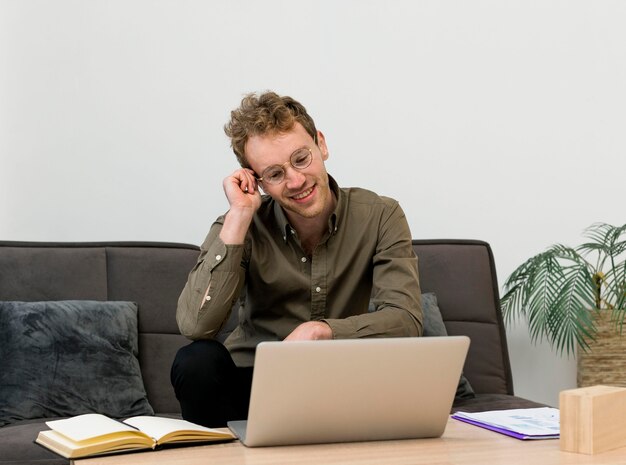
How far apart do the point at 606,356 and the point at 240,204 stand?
160 cm

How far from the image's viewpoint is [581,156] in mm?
3504

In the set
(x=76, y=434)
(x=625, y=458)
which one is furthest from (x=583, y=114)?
(x=76, y=434)

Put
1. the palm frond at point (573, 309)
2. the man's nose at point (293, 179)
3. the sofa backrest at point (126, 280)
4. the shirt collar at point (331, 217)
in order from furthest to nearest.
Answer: the palm frond at point (573, 309) → the sofa backrest at point (126, 280) → the shirt collar at point (331, 217) → the man's nose at point (293, 179)

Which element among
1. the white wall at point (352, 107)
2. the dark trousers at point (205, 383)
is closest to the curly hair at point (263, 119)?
the dark trousers at point (205, 383)

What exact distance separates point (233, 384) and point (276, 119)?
62 cm

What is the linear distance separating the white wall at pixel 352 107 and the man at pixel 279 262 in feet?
3.79

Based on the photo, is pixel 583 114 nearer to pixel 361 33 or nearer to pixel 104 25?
pixel 361 33

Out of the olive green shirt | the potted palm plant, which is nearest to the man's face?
the olive green shirt

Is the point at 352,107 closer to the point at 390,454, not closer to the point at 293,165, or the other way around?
the point at 293,165

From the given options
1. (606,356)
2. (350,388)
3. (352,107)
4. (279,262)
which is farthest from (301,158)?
(606,356)

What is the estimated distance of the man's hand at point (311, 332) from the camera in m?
1.74

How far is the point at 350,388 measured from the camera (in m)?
1.39

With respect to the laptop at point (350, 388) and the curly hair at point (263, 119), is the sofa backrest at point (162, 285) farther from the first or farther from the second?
the laptop at point (350, 388)

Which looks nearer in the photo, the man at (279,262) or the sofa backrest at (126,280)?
the man at (279,262)
